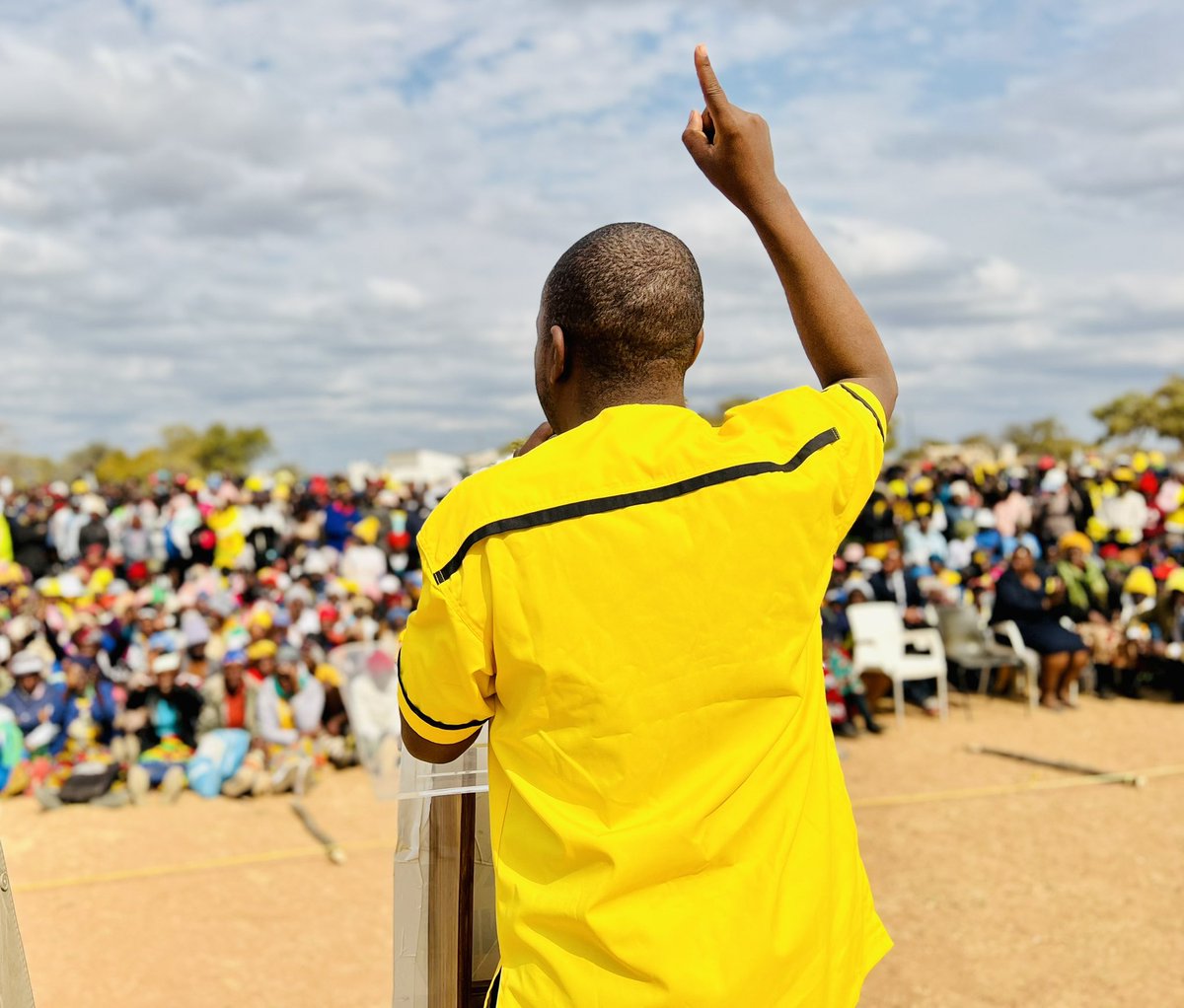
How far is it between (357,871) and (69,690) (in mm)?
3820

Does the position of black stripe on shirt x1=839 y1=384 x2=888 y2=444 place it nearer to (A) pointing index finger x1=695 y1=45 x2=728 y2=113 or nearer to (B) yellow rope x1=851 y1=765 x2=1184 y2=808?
(A) pointing index finger x1=695 y1=45 x2=728 y2=113

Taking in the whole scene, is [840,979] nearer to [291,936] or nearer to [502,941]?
[502,941]

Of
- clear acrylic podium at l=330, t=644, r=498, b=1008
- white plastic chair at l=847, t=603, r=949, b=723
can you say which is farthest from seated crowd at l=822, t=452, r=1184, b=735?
clear acrylic podium at l=330, t=644, r=498, b=1008

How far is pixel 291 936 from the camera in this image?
575cm

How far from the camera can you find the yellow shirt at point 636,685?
1.20 m

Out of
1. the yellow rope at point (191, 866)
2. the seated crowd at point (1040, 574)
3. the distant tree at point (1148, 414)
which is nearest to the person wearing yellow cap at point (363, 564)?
the seated crowd at point (1040, 574)

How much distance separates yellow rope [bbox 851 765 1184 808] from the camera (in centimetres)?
777

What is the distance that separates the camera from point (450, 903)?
1.55 meters

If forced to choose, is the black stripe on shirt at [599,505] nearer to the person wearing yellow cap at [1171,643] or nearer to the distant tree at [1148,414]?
the person wearing yellow cap at [1171,643]

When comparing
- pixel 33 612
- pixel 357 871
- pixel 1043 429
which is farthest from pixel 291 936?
pixel 1043 429

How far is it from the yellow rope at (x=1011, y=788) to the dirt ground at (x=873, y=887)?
1.0 inches

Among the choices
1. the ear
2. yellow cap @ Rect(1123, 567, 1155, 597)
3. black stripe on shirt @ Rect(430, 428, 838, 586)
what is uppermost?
the ear

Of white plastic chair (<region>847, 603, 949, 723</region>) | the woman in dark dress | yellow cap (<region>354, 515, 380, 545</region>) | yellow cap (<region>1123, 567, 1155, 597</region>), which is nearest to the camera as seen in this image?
white plastic chair (<region>847, 603, 949, 723</region>)

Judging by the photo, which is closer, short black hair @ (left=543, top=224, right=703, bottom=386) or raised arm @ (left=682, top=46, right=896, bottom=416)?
short black hair @ (left=543, top=224, right=703, bottom=386)
